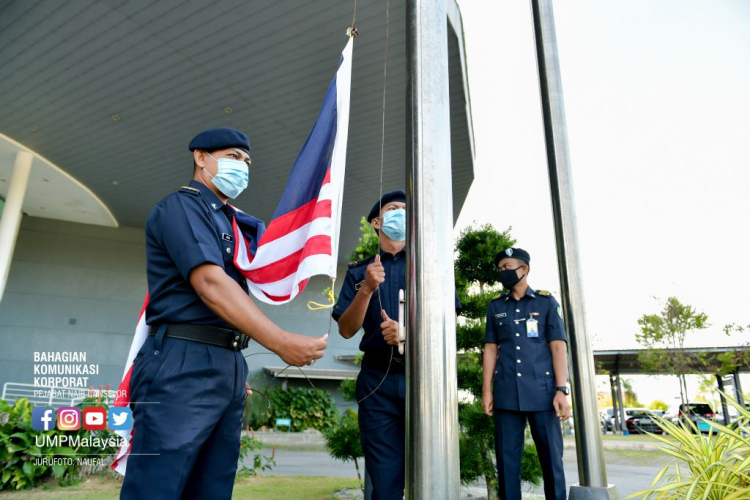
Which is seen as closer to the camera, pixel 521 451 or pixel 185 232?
pixel 185 232

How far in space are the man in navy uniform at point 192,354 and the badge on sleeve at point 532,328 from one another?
222 centimetres

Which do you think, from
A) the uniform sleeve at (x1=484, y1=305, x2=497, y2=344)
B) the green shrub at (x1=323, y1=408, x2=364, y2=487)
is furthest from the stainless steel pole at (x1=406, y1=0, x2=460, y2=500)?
the green shrub at (x1=323, y1=408, x2=364, y2=487)

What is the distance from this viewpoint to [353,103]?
877 centimetres

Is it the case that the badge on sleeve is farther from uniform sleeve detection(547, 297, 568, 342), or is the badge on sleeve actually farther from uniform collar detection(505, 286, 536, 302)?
uniform collar detection(505, 286, 536, 302)

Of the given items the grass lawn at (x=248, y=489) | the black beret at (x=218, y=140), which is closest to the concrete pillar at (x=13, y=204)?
the grass lawn at (x=248, y=489)

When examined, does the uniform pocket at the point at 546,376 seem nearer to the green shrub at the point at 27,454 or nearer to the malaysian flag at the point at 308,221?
the malaysian flag at the point at 308,221

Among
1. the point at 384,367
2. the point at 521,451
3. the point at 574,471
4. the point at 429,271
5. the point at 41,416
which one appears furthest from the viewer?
the point at 574,471

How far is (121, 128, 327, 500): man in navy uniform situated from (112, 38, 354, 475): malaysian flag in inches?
4.8

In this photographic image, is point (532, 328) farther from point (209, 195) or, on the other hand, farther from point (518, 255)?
point (209, 195)

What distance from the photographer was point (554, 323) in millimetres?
3389

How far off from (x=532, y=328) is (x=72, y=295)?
1584 centimetres

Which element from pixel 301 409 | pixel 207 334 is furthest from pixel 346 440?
pixel 301 409

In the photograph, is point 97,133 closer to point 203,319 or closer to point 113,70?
point 113,70

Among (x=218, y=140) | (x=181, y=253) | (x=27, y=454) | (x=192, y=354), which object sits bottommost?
(x=27, y=454)
